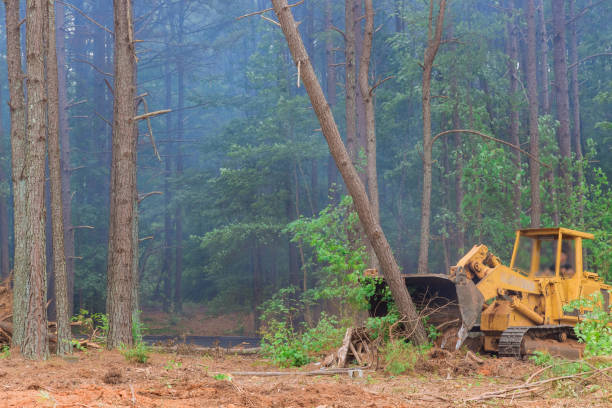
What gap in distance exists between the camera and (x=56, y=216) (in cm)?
1213

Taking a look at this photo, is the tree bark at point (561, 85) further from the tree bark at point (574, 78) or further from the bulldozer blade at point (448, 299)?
the bulldozer blade at point (448, 299)

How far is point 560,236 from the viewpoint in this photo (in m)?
12.1

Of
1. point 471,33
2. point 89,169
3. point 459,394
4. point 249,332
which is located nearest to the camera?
point 459,394

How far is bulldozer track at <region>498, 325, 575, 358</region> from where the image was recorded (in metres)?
10.7

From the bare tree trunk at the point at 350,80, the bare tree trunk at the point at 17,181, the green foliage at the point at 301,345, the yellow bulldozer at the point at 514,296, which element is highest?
the bare tree trunk at the point at 350,80

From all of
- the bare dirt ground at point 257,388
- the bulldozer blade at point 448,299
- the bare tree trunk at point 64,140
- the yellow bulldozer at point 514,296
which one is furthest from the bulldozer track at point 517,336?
the bare tree trunk at point 64,140

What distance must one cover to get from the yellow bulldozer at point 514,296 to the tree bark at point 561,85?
10293 mm

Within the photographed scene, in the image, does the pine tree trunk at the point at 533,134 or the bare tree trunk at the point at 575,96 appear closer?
the pine tree trunk at the point at 533,134

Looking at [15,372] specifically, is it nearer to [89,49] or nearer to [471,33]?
[471,33]

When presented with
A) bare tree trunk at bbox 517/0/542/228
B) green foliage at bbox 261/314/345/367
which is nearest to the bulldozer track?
green foliage at bbox 261/314/345/367

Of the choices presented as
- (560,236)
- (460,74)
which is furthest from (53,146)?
(460,74)

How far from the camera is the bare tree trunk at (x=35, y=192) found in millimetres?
10852

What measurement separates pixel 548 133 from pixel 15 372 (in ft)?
63.0

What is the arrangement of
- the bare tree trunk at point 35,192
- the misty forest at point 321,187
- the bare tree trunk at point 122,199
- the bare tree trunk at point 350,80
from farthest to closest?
the bare tree trunk at point 350,80
the bare tree trunk at point 122,199
the misty forest at point 321,187
the bare tree trunk at point 35,192
